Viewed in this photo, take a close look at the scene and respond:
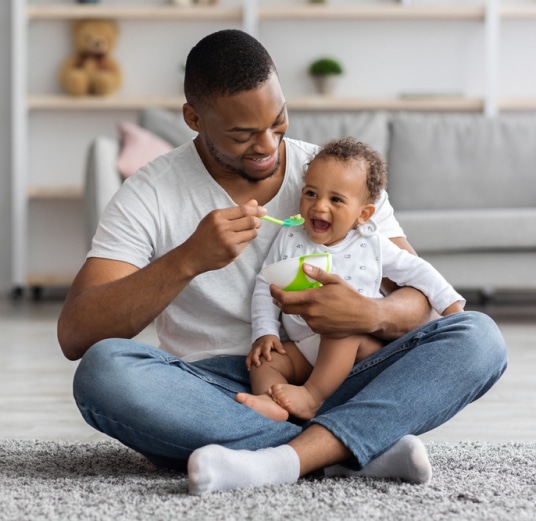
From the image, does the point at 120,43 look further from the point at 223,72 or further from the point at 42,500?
the point at 42,500

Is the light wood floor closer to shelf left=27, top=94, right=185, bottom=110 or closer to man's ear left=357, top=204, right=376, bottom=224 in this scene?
man's ear left=357, top=204, right=376, bottom=224

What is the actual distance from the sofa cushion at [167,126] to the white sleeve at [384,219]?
2678mm

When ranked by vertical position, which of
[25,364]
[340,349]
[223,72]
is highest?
[223,72]

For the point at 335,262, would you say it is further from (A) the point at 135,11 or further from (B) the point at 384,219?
(A) the point at 135,11

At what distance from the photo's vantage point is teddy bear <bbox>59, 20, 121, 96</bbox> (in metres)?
5.19

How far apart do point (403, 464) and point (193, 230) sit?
0.55 metres

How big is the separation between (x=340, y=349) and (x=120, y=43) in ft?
13.5

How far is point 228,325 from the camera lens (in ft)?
5.70

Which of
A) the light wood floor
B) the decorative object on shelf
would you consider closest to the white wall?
the light wood floor

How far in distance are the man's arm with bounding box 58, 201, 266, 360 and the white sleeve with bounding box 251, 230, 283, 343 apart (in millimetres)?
→ 182

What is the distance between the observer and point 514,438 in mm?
1961

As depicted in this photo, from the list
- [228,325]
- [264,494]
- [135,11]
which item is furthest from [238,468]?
[135,11]

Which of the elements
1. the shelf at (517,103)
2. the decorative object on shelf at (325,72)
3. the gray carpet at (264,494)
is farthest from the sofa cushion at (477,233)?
the gray carpet at (264,494)

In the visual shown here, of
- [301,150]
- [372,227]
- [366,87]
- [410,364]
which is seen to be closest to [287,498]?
[410,364]
